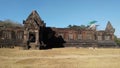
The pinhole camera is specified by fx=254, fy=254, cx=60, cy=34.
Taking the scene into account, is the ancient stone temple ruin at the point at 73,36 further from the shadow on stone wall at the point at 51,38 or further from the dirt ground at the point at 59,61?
the dirt ground at the point at 59,61

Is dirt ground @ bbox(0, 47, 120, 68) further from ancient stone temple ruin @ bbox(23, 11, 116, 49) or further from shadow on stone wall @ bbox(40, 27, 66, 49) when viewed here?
shadow on stone wall @ bbox(40, 27, 66, 49)

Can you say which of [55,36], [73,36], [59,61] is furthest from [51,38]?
[59,61]

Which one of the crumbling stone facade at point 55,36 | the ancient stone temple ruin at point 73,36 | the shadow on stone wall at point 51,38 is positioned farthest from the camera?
the shadow on stone wall at point 51,38

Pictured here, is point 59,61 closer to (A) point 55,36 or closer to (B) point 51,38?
(B) point 51,38

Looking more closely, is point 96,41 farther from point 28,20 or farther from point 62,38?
point 28,20

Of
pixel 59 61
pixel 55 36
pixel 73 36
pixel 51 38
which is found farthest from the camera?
pixel 73 36

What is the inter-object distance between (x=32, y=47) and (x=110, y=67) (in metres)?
27.5

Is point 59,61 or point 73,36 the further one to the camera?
point 73,36

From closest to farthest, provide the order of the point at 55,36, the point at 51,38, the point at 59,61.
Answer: the point at 59,61 < the point at 51,38 < the point at 55,36

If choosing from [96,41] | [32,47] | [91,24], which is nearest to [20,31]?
[32,47]

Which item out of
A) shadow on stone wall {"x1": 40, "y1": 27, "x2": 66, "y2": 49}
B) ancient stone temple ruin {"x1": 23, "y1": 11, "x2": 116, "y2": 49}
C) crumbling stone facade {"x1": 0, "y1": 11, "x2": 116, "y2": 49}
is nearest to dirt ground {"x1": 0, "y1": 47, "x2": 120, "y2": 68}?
crumbling stone facade {"x1": 0, "y1": 11, "x2": 116, "y2": 49}

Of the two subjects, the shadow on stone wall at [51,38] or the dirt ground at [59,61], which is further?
the shadow on stone wall at [51,38]

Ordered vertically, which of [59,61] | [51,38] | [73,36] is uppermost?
[73,36]

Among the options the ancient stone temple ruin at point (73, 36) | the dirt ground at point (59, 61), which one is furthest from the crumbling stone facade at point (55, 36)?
the dirt ground at point (59, 61)
